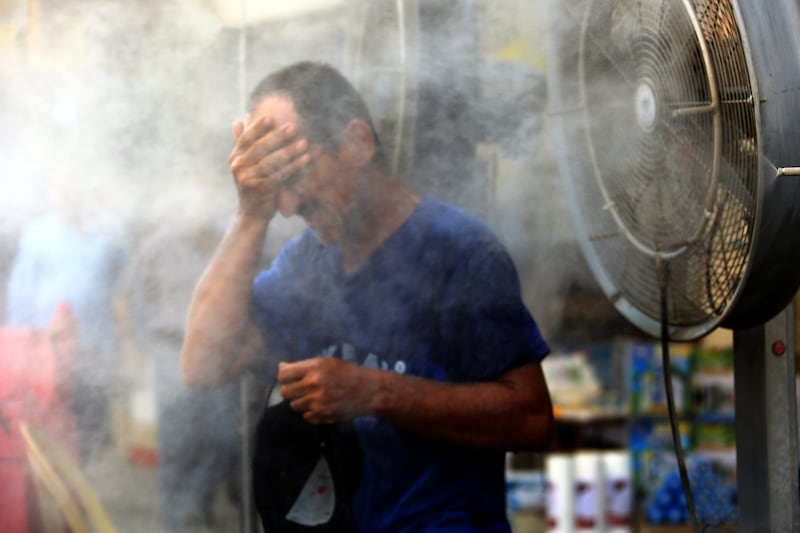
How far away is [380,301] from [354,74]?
0.41 m

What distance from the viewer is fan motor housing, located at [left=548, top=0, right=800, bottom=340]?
1282 mm

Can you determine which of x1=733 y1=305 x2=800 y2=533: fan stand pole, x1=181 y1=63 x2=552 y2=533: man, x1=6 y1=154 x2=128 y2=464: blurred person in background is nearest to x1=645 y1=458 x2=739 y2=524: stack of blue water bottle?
x1=733 y1=305 x2=800 y2=533: fan stand pole

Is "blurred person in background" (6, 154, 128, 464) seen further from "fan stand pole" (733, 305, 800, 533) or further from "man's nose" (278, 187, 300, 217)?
"fan stand pole" (733, 305, 800, 533)

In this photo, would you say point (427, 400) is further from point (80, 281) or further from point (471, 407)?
point (80, 281)

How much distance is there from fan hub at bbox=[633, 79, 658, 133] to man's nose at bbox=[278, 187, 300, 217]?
1.96ft

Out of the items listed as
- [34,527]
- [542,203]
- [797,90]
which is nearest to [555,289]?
[542,203]

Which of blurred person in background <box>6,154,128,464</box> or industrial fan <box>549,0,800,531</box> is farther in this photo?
blurred person in background <box>6,154,128,464</box>

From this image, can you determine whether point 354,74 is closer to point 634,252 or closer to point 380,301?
point 380,301

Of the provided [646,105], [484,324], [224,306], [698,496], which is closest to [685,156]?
[646,105]

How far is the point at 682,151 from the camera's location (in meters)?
1.50

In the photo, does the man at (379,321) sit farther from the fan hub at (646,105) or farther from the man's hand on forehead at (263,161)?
the fan hub at (646,105)

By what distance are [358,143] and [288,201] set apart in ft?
0.56

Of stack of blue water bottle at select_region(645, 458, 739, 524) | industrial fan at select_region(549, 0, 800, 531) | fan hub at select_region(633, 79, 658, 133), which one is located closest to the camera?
industrial fan at select_region(549, 0, 800, 531)

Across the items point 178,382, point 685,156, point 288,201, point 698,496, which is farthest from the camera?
point 698,496
